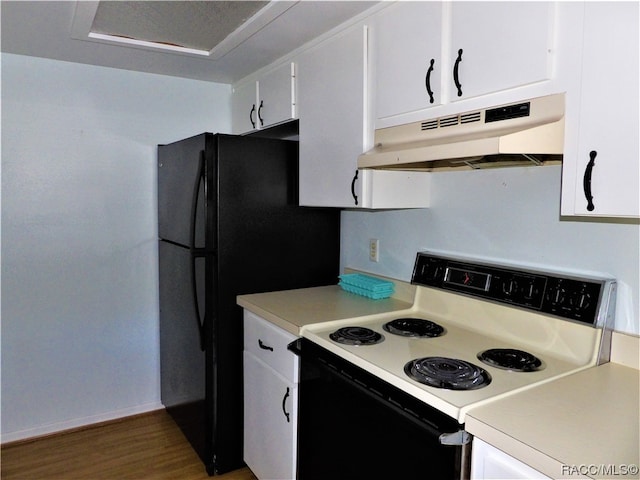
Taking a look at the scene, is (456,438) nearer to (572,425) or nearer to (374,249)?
(572,425)

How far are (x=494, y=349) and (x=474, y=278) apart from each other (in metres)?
0.32

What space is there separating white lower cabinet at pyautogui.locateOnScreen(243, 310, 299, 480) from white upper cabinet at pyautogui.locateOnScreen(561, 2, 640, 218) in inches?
44.8

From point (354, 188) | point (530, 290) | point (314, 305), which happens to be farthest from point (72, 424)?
point (530, 290)

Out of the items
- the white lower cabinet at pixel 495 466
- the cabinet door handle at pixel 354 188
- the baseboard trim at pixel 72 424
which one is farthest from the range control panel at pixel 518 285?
the baseboard trim at pixel 72 424

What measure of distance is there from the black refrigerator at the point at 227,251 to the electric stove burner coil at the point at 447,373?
3.59 ft

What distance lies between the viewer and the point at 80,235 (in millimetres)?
2691

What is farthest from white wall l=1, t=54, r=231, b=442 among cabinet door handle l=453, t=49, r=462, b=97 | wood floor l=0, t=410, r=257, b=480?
cabinet door handle l=453, t=49, r=462, b=97

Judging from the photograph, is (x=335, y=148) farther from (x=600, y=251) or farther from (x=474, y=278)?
(x=600, y=251)

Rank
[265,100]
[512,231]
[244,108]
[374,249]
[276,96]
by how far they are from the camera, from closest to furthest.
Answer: [512,231] < [374,249] < [276,96] < [265,100] < [244,108]

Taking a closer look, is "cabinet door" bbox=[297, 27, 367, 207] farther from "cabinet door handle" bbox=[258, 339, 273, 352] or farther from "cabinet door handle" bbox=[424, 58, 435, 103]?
"cabinet door handle" bbox=[258, 339, 273, 352]

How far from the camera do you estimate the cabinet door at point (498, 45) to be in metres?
1.27

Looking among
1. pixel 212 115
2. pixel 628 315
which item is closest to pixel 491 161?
pixel 628 315

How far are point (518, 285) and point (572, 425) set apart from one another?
668 mm

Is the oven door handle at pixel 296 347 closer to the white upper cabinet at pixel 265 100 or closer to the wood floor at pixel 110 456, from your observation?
the wood floor at pixel 110 456
